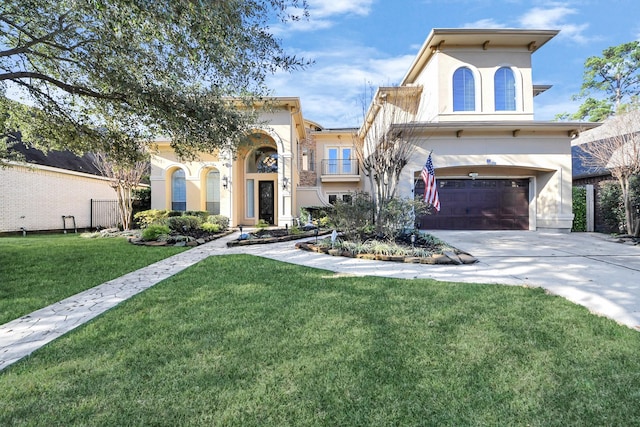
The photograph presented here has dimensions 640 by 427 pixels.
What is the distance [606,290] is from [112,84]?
953 centimetres

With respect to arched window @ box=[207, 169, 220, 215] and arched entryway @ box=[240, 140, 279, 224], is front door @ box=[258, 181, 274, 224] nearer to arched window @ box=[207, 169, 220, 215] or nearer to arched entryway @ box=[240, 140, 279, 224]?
arched entryway @ box=[240, 140, 279, 224]

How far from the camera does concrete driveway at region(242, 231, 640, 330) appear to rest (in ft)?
13.6

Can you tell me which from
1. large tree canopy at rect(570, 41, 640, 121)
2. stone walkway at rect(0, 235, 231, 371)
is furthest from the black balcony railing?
large tree canopy at rect(570, 41, 640, 121)

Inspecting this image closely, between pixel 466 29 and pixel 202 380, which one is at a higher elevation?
pixel 466 29

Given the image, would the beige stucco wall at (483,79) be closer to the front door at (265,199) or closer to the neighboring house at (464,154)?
the neighboring house at (464,154)

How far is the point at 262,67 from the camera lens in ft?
22.1

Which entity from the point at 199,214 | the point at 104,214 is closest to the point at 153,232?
the point at 199,214

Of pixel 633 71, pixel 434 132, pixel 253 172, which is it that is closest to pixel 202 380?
pixel 434 132

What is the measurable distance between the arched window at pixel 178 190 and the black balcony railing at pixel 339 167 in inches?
337

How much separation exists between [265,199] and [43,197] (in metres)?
10.7

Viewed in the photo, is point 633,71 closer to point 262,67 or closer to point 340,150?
point 340,150

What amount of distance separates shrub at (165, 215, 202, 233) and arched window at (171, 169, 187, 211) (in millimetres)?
4170

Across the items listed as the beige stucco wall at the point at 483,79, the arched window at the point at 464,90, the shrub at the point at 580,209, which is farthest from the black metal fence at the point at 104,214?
the shrub at the point at 580,209

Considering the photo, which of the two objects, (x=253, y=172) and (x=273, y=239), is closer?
(x=273, y=239)
